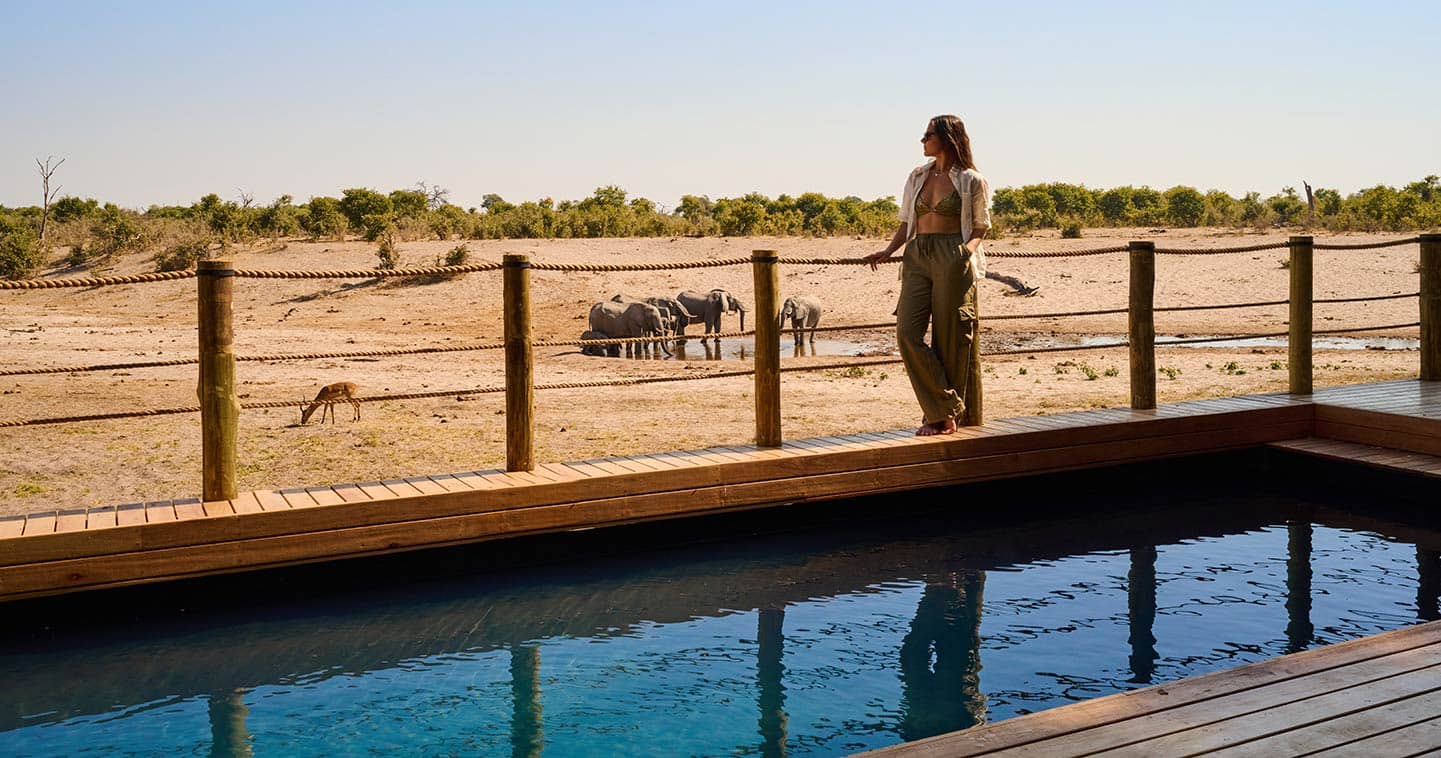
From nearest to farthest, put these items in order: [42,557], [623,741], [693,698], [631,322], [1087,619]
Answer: [623,741] < [693,698] < [42,557] < [1087,619] < [631,322]

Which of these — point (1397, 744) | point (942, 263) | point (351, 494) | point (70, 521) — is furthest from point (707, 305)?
point (1397, 744)

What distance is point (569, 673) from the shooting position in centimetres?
480

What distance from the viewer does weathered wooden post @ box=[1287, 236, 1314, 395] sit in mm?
8375

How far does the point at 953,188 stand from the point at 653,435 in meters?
3.56

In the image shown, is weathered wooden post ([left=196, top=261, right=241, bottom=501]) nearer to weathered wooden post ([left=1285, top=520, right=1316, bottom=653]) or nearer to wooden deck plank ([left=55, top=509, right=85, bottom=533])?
wooden deck plank ([left=55, top=509, right=85, bottom=533])

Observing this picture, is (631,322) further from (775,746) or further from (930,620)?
(775,746)

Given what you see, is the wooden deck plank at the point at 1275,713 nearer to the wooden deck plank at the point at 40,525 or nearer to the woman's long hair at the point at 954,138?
the woman's long hair at the point at 954,138

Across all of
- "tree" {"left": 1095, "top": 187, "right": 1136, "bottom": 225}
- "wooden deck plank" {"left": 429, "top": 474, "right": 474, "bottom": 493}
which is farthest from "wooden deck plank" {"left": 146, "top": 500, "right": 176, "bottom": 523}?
"tree" {"left": 1095, "top": 187, "right": 1136, "bottom": 225}

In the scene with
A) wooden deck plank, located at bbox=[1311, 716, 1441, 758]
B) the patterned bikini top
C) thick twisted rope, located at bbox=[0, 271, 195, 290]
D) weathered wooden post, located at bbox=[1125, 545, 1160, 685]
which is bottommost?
weathered wooden post, located at bbox=[1125, 545, 1160, 685]

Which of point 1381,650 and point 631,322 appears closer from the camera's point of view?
point 1381,650

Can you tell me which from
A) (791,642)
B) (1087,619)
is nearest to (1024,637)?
(1087,619)

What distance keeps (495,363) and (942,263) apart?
29.3 feet

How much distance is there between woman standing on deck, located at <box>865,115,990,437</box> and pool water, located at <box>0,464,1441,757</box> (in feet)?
1.99

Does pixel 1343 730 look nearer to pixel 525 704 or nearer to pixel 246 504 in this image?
pixel 525 704
